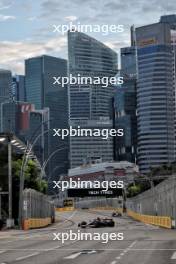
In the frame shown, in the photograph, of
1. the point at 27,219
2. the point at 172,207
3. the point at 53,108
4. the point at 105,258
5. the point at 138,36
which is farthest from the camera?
the point at 138,36

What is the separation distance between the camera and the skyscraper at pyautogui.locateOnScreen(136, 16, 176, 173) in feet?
394

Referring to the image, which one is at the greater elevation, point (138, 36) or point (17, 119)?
point (138, 36)

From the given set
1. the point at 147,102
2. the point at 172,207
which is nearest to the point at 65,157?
the point at 172,207

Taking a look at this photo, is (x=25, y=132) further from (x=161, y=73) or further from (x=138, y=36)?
(x=138, y=36)

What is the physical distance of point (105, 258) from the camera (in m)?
25.6

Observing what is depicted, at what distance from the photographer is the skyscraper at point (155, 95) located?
120 meters

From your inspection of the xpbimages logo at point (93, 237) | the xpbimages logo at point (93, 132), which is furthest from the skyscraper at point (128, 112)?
the xpbimages logo at point (93, 132)

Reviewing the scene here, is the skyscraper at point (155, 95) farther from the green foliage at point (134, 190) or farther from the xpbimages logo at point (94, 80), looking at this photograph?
the xpbimages logo at point (94, 80)

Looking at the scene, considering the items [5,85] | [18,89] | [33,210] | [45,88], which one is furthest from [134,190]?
[33,210]

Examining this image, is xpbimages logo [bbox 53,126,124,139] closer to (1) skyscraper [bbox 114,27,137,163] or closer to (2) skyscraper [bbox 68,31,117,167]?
(2) skyscraper [bbox 68,31,117,167]

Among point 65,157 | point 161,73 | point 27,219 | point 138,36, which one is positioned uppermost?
point 138,36

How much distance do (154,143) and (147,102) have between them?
26847mm

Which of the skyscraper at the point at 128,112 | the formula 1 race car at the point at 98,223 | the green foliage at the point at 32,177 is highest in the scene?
the skyscraper at the point at 128,112

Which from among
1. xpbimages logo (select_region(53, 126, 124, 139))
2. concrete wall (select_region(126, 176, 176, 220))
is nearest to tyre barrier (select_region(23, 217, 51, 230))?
concrete wall (select_region(126, 176, 176, 220))
